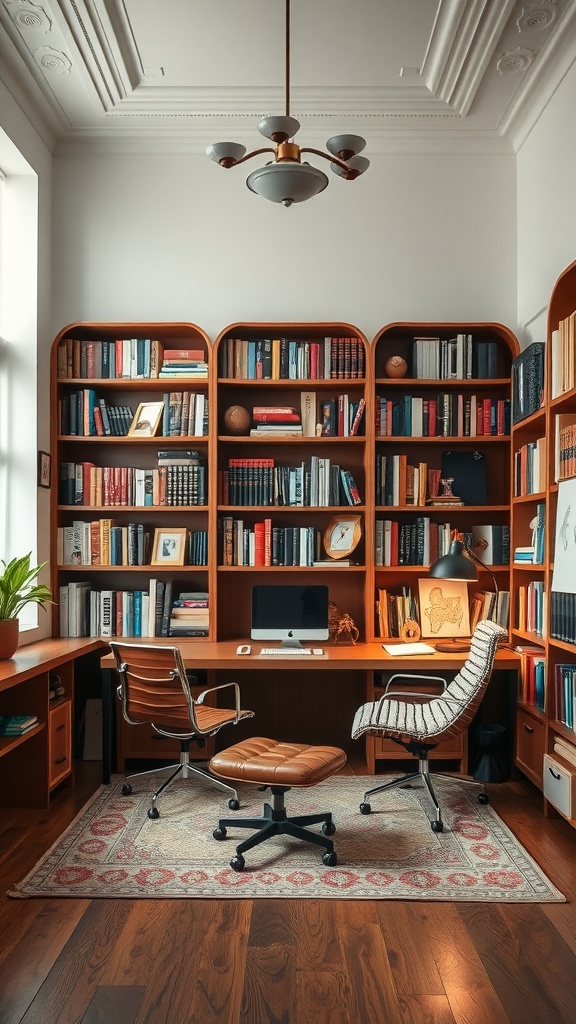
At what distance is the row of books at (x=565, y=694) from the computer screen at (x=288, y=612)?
1.37 meters

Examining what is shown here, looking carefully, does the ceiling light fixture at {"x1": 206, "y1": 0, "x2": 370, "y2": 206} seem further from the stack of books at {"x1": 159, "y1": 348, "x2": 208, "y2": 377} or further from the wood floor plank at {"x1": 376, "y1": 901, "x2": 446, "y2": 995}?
the wood floor plank at {"x1": 376, "y1": 901, "x2": 446, "y2": 995}

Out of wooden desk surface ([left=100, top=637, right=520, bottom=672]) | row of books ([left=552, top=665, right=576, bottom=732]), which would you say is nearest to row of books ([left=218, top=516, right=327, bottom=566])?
wooden desk surface ([left=100, top=637, right=520, bottom=672])

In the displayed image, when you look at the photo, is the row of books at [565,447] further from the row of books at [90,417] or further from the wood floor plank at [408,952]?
the row of books at [90,417]

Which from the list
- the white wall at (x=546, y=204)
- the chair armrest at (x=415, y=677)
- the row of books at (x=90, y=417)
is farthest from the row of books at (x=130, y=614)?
the white wall at (x=546, y=204)

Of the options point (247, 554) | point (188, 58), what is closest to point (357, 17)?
point (188, 58)

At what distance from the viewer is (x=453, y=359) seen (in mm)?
4848

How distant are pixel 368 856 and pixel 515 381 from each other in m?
2.68

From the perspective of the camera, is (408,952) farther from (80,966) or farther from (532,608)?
(532,608)

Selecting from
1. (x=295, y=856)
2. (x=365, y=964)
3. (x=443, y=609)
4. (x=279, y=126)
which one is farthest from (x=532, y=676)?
(x=279, y=126)

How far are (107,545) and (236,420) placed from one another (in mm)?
1064

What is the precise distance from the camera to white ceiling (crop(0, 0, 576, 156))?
3885mm

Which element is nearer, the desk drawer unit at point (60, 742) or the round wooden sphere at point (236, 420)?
the desk drawer unit at point (60, 742)

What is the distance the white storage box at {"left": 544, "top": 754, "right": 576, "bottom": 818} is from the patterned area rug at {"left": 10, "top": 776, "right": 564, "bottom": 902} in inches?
10.2

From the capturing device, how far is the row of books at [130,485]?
4.82 meters
